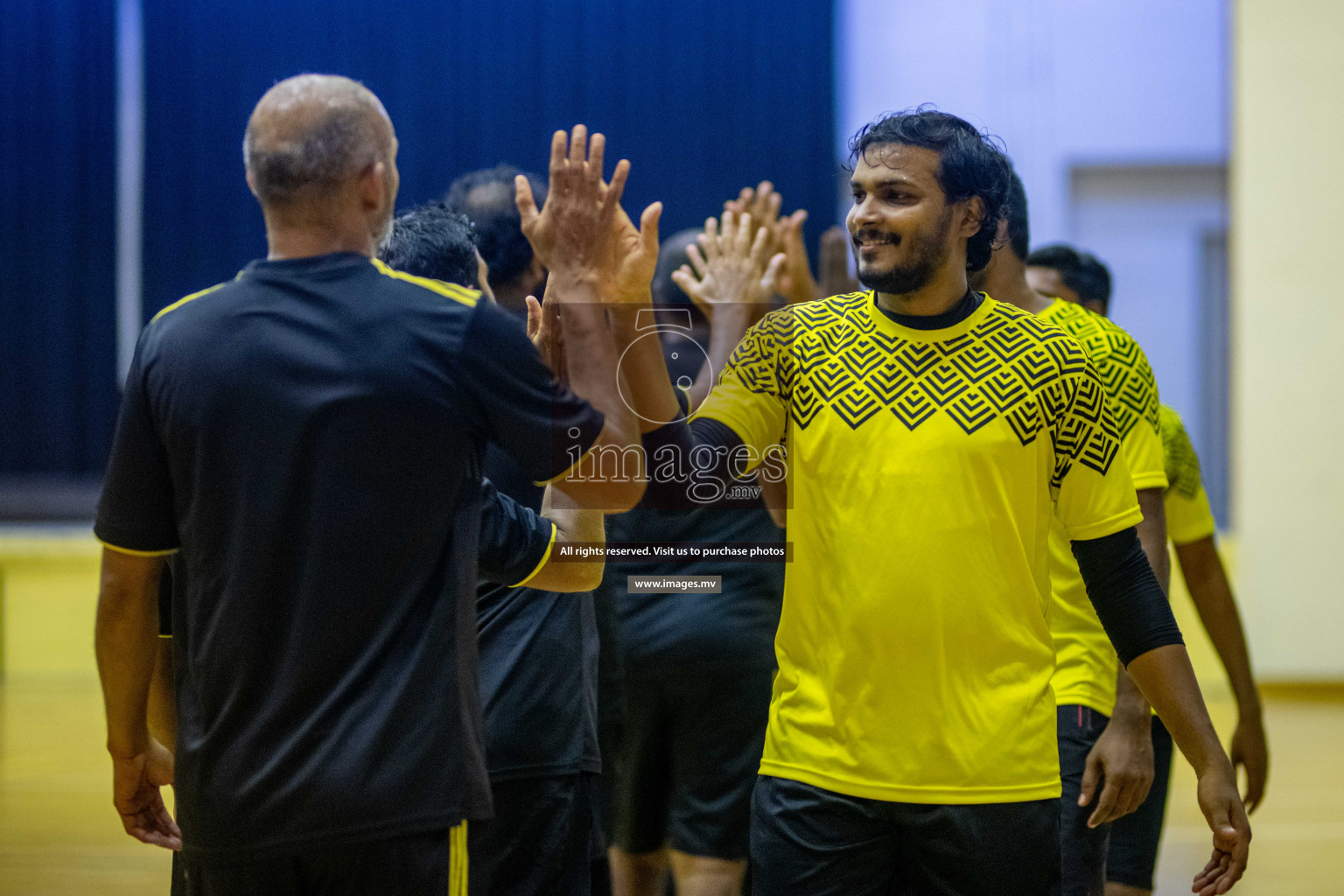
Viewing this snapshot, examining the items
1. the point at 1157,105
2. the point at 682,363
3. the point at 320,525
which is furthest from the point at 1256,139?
the point at 320,525

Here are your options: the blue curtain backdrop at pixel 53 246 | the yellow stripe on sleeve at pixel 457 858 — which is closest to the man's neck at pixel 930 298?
the yellow stripe on sleeve at pixel 457 858

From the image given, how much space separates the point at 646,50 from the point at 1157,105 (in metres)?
2.85

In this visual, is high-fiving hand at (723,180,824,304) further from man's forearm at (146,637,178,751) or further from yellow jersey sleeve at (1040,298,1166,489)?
man's forearm at (146,637,178,751)

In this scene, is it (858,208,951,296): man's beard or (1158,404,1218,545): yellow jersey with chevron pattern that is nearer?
(858,208,951,296): man's beard

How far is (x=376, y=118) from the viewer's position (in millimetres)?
1521

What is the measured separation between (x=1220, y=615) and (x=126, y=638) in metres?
2.12

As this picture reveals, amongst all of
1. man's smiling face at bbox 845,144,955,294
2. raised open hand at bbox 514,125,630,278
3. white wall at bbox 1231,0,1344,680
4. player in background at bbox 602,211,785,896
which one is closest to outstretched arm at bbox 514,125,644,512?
raised open hand at bbox 514,125,630,278

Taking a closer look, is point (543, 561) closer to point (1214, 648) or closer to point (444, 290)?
point (444, 290)

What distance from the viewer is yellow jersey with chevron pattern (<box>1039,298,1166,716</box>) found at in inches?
90.8

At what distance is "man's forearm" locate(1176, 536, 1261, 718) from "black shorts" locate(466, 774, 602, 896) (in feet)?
4.64

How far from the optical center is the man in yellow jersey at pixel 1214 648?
2555mm

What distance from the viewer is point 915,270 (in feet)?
6.12

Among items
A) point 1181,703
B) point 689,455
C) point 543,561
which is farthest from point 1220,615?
point 543,561

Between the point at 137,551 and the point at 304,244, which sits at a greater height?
the point at 304,244
